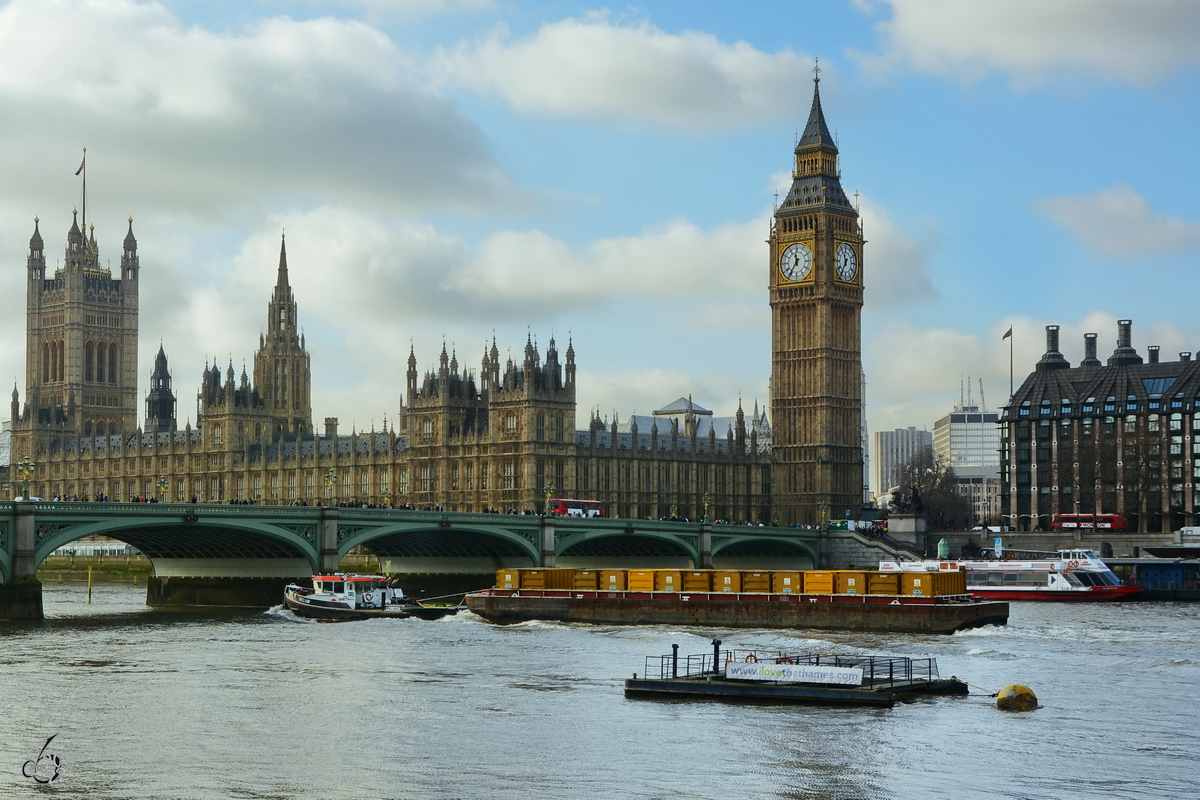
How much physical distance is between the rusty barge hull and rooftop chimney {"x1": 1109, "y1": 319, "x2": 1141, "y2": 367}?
81.8 m

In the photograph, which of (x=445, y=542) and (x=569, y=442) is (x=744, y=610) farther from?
(x=569, y=442)

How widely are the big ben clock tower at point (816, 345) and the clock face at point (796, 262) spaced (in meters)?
0.09

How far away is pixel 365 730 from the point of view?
45719mm

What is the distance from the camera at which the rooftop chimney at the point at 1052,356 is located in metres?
164

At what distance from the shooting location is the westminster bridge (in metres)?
77.8

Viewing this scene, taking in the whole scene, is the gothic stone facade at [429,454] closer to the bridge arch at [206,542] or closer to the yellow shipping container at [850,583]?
the bridge arch at [206,542]

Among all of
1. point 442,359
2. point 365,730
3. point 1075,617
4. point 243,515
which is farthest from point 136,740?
point 442,359

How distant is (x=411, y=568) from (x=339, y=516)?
19348 millimetres

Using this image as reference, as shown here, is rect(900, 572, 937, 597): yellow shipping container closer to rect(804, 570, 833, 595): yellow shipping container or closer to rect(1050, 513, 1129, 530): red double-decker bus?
rect(804, 570, 833, 595): yellow shipping container

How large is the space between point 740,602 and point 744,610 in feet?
1.74

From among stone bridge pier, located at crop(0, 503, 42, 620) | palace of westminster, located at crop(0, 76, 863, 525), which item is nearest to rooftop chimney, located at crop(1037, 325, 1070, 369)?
palace of westminster, located at crop(0, 76, 863, 525)

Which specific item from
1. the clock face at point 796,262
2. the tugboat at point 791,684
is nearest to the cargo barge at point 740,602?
the tugboat at point 791,684

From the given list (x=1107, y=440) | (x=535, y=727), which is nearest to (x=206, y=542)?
(x=535, y=727)

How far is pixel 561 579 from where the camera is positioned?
88750mm
